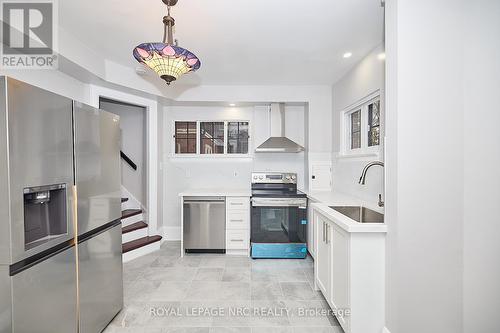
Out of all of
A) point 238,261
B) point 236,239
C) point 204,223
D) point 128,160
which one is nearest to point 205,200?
point 204,223

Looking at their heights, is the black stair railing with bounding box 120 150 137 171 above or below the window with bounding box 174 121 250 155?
below

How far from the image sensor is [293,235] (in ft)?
10.1

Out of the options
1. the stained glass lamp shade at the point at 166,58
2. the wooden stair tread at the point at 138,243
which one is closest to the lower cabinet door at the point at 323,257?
the stained glass lamp shade at the point at 166,58

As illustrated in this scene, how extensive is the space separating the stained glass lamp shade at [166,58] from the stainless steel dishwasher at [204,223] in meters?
1.94

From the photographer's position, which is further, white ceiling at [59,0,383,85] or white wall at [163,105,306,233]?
white wall at [163,105,306,233]

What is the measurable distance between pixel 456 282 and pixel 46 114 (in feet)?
8.45

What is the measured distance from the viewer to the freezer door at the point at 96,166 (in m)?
1.44

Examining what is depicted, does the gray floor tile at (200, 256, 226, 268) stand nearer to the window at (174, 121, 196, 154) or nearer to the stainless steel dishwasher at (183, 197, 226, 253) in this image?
the stainless steel dishwasher at (183, 197, 226, 253)

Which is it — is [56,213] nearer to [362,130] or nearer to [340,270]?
[340,270]

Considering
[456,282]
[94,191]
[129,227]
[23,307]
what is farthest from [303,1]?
[129,227]

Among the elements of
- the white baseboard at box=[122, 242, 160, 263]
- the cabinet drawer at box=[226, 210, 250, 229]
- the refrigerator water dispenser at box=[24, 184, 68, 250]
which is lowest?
the white baseboard at box=[122, 242, 160, 263]

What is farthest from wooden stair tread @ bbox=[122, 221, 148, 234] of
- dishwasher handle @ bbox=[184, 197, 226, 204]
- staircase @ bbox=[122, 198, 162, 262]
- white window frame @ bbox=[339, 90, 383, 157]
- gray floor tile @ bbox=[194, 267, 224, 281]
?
white window frame @ bbox=[339, 90, 383, 157]

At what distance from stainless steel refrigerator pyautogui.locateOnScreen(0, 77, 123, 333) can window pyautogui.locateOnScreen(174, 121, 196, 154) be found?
2.01 metres

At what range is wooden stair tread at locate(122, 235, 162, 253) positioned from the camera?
3.01m
